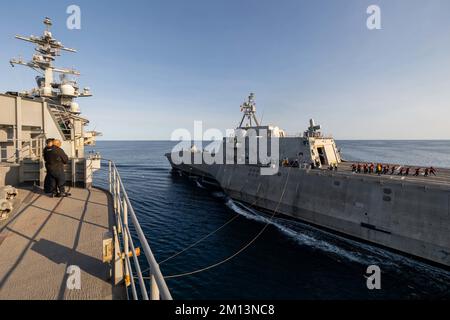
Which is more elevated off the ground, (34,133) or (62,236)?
(34,133)

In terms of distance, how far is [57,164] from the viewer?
9.38 meters

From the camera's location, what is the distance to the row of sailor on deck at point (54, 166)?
30.1 feet

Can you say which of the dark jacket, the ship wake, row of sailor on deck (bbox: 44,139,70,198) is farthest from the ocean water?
the dark jacket

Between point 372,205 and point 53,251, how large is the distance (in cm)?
2376

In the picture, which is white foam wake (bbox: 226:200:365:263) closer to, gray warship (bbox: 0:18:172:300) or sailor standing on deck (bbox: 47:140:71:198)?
gray warship (bbox: 0:18:172:300)

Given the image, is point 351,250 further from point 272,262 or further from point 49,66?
point 49,66

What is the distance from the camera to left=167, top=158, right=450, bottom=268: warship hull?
17.3 metres

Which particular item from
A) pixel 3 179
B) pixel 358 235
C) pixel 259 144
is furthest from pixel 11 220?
pixel 259 144

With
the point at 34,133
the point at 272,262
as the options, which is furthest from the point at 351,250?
the point at 34,133

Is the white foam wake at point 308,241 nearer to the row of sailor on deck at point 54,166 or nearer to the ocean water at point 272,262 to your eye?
the ocean water at point 272,262

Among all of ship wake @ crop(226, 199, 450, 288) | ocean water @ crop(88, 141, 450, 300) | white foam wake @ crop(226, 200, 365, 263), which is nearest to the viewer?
ocean water @ crop(88, 141, 450, 300)

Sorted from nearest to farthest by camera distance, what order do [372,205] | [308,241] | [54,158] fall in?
[54,158], [372,205], [308,241]

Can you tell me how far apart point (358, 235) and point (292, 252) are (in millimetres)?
7258

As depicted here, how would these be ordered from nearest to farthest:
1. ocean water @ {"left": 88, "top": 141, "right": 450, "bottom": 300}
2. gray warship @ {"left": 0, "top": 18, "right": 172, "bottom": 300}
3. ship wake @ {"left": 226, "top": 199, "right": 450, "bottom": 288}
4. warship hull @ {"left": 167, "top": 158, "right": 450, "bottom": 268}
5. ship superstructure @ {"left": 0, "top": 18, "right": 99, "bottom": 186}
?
gray warship @ {"left": 0, "top": 18, "right": 172, "bottom": 300}
ship superstructure @ {"left": 0, "top": 18, "right": 99, "bottom": 186}
ocean water @ {"left": 88, "top": 141, "right": 450, "bottom": 300}
ship wake @ {"left": 226, "top": 199, "right": 450, "bottom": 288}
warship hull @ {"left": 167, "top": 158, "right": 450, "bottom": 268}
